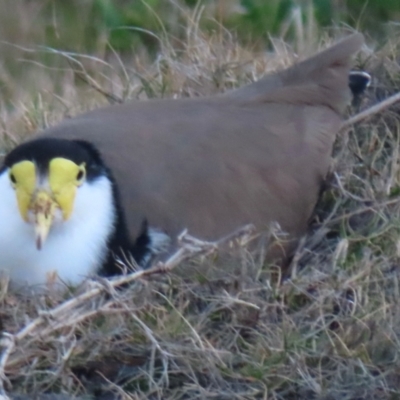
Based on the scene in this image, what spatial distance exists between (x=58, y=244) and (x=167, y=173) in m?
0.35

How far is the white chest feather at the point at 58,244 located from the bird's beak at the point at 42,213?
0.07 m

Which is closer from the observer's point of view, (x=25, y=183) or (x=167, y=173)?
(x=25, y=183)

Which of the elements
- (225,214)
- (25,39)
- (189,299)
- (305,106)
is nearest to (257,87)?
(305,106)

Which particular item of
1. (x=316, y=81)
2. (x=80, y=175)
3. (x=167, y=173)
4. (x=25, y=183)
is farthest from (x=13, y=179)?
(x=316, y=81)

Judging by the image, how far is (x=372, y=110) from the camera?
12.5 ft

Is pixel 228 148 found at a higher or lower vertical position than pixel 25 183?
lower

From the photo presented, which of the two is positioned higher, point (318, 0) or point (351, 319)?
point (351, 319)

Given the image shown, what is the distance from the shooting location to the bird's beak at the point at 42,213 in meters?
3.16

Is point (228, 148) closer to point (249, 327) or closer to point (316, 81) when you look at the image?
point (316, 81)

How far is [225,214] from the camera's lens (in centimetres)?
343

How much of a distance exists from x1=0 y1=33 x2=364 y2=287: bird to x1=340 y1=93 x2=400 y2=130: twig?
0.04 metres

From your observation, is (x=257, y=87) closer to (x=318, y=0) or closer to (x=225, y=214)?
(x=225, y=214)

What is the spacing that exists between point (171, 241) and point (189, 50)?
3.38ft

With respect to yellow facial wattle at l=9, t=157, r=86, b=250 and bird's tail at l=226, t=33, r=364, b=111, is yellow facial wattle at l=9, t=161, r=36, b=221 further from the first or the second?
bird's tail at l=226, t=33, r=364, b=111
